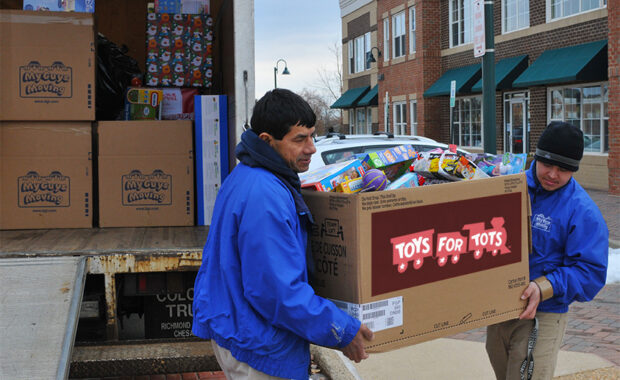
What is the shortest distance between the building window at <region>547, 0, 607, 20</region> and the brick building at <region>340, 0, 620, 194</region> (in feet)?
0.09

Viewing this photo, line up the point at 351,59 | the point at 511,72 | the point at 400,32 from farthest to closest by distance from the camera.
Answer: the point at 351,59 < the point at 400,32 < the point at 511,72

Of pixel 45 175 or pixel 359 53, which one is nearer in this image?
pixel 45 175

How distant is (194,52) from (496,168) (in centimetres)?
365

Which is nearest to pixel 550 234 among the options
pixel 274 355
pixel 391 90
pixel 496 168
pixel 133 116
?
pixel 496 168

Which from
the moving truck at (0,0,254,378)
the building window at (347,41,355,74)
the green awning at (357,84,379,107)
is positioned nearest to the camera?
the moving truck at (0,0,254,378)

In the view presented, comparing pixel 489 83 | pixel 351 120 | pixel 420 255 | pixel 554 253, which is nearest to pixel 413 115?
pixel 351 120

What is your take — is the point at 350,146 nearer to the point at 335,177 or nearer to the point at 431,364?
the point at 431,364

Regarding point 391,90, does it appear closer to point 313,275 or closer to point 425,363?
→ point 425,363

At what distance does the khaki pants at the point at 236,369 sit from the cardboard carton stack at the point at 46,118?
2.69 meters

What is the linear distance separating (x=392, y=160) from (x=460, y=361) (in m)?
2.91

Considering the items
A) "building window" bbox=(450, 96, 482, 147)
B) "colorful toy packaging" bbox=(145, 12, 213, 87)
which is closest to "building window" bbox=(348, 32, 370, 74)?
"building window" bbox=(450, 96, 482, 147)

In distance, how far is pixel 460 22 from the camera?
2645 centimetres

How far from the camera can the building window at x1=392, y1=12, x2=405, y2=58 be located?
30.8 m

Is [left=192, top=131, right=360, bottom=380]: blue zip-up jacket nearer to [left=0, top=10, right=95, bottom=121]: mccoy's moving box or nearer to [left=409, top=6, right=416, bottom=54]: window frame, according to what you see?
[left=0, top=10, right=95, bottom=121]: mccoy's moving box
